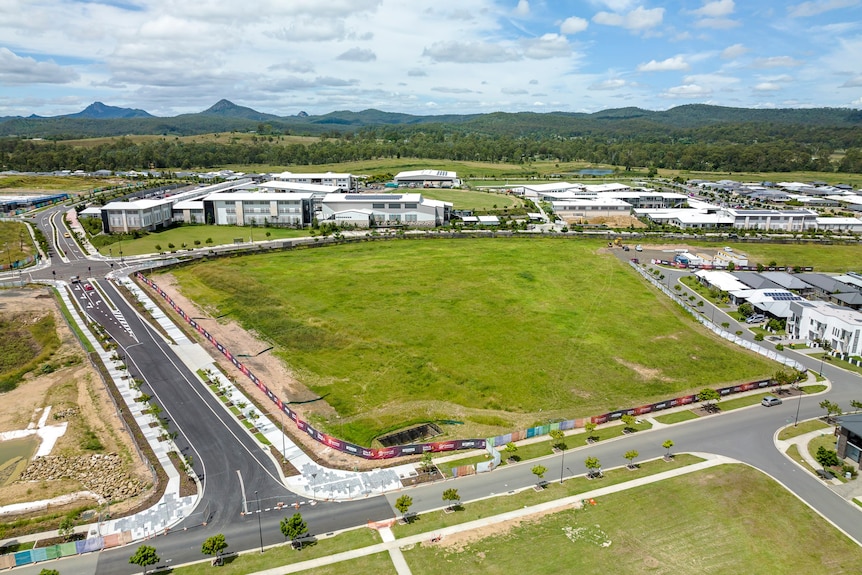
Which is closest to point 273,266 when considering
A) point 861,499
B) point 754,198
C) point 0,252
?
point 0,252

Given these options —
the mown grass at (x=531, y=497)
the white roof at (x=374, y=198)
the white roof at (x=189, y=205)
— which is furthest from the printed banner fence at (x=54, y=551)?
the white roof at (x=189, y=205)

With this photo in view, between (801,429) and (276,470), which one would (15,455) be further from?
(801,429)

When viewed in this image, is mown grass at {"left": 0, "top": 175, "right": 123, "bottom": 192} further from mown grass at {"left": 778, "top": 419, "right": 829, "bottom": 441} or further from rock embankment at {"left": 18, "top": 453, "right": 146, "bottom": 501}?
mown grass at {"left": 778, "top": 419, "right": 829, "bottom": 441}

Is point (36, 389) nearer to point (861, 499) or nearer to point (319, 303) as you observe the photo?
point (319, 303)

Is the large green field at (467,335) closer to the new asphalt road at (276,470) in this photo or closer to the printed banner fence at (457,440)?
the printed banner fence at (457,440)

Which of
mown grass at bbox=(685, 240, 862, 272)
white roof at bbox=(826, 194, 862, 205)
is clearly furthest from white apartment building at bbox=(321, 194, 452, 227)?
white roof at bbox=(826, 194, 862, 205)

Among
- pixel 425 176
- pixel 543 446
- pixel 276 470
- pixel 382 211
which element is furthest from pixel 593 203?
pixel 276 470
